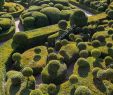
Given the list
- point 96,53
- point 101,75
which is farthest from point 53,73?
point 96,53

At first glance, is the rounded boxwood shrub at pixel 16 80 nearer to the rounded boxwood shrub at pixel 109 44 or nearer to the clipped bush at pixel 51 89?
the clipped bush at pixel 51 89

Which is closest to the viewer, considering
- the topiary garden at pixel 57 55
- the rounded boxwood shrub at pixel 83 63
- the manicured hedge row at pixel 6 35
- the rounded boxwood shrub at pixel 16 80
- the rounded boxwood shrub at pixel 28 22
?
the topiary garden at pixel 57 55

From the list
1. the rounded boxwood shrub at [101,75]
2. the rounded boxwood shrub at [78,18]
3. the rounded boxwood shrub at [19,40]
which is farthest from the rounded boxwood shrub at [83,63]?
the rounded boxwood shrub at [78,18]

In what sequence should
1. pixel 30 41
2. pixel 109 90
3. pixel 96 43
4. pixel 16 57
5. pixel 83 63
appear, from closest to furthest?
pixel 109 90
pixel 83 63
pixel 16 57
pixel 96 43
pixel 30 41

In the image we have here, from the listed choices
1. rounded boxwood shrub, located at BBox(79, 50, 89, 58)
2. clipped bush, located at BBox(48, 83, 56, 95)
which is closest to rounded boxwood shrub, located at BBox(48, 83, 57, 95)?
clipped bush, located at BBox(48, 83, 56, 95)

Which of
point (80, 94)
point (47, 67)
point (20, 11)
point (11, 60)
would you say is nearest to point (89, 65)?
point (47, 67)

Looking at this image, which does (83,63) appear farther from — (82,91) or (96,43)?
(82,91)

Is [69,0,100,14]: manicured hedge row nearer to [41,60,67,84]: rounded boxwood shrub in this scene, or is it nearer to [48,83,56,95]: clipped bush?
[41,60,67,84]: rounded boxwood shrub
